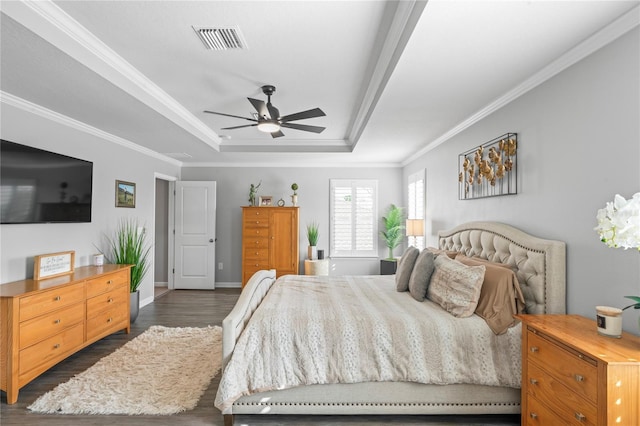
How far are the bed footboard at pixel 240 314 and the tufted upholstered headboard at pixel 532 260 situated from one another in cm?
209

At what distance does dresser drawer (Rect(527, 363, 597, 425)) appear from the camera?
154 centimetres

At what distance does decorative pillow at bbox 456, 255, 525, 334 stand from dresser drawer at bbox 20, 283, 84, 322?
3423 millimetres

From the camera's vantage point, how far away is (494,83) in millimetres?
2643

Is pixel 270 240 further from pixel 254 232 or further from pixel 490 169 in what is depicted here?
pixel 490 169

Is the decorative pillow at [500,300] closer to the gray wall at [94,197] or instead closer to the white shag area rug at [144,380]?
the white shag area rug at [144,380]

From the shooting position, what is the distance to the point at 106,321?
3508mm

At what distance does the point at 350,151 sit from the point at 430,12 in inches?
148

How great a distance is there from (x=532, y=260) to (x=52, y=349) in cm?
392

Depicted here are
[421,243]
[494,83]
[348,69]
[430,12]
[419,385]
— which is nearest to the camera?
[430,12]

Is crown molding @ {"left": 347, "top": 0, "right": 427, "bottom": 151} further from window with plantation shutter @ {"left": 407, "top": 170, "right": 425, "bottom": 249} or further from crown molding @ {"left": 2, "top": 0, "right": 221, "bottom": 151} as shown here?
crown molding @ {"left": 2, "top": 0, "right": 221, "bottom": 151}

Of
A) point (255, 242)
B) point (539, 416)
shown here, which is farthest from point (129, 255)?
point (539, 416)

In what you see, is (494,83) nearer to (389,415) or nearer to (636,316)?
(636,316)

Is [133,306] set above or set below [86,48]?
below

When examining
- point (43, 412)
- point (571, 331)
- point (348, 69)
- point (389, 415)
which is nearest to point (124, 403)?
point (43, 412)
